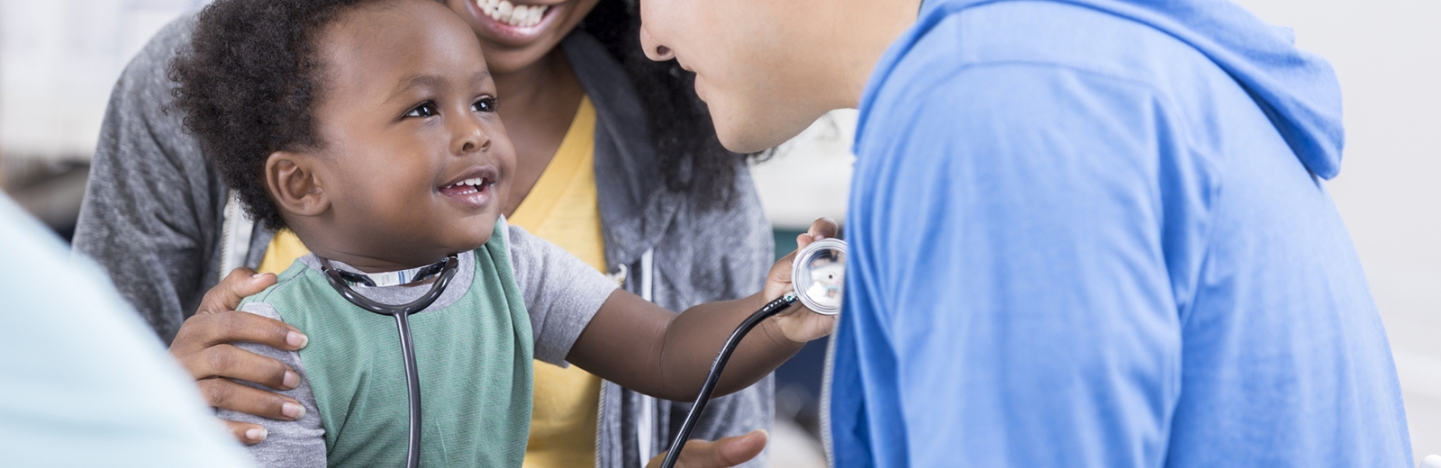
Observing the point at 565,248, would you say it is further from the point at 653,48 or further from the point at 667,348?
the point at 653,48

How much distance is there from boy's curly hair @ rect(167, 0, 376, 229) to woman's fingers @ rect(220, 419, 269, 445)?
279 millimetres

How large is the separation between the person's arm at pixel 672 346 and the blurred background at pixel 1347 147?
2.61 ft

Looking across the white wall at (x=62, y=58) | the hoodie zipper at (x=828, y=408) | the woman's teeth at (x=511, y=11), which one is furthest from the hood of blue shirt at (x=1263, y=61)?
the white wall at (x=62, y=58)

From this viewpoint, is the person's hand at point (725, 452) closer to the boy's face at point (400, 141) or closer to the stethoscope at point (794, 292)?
the stethoscope at point (794, 292)

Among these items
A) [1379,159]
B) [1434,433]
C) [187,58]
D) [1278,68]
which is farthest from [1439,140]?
[187,58]

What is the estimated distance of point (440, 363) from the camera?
1105mm

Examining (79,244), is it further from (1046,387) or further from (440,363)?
(1046,387)

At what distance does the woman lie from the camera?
1438 millimetres

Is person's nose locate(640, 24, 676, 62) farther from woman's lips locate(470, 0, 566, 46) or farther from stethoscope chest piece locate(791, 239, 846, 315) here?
woman's lips locate(470, 0, 566, 46)

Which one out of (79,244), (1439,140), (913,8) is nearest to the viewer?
(913,8)

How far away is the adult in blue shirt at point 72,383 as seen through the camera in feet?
1.23

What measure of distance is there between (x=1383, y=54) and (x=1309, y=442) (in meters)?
2.19

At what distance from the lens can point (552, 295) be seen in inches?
48.9

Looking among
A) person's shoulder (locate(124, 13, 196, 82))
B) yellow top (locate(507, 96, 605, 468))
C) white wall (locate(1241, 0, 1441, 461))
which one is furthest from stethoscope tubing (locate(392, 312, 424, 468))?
white wall (locate(1241, 0, 1441, 461))
